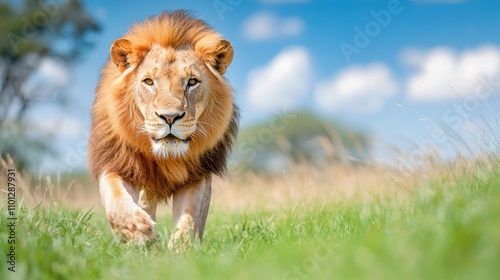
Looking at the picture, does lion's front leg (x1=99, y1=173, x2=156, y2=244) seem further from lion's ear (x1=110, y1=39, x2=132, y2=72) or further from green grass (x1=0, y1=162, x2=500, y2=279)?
lion's ear (x1=110, y1=39, x2=132, y2=72)

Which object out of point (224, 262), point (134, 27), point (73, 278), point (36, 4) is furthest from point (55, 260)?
point (36, 4)

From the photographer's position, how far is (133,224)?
15.4 feet

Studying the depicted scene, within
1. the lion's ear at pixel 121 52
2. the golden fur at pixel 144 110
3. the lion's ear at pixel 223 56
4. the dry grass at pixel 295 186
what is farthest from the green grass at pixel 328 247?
the lion's ear at pixel 223 56

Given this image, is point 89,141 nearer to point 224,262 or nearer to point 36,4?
point 224,262

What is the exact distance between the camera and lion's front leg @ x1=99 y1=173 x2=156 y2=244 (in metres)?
4.66

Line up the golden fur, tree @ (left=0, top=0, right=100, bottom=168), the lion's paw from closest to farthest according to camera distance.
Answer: the lion's paw, the golden fur, tree @ (left=0, top=0, right=100, bottom=168)

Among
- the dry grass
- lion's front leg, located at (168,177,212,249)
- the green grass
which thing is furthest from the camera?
the dry grass

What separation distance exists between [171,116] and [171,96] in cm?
17

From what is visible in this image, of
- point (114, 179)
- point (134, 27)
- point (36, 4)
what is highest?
point (36, 4)

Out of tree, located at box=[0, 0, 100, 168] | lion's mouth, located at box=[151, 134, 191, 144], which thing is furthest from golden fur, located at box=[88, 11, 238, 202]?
tree, located at box=[0, 0, 100, 168]

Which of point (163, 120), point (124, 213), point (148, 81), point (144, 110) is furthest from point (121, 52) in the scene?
point (124, 213)

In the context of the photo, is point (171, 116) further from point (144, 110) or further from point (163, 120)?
point (144, 110)

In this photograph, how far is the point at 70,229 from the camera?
477cm

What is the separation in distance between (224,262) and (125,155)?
1876 mm
